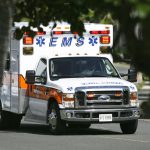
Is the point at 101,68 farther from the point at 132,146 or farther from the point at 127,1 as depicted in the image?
the point at 127,1

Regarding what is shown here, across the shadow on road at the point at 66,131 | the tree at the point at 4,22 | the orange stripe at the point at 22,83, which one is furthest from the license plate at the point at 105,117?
the tree at the point at 4,22

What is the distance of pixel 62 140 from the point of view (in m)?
15.6

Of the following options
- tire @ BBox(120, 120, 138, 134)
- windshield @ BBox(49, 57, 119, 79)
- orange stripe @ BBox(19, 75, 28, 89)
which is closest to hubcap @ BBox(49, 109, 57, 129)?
windshield @ BBox(49, 57, 119, 79)

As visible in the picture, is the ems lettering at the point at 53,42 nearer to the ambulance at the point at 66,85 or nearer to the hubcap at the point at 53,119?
the ambulance at the point at 66,85

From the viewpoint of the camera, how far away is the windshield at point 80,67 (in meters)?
17.2

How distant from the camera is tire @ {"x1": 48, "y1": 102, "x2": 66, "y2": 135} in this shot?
53.9ft

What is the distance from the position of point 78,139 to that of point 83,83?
1288mm

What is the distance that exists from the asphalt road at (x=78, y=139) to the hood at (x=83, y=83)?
1.12 m

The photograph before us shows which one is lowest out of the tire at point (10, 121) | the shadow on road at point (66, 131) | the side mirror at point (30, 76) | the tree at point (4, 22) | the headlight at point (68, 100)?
the shadow on road at point (66, 131)

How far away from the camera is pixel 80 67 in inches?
684

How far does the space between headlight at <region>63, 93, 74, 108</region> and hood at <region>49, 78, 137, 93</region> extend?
0.31ft

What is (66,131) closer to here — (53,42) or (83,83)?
(83,83)

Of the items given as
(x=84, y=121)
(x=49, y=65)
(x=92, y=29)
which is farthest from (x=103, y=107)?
(x=92, y=29)

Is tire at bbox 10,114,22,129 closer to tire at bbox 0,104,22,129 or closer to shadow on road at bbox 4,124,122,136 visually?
tire at bbox 0,104,22,129
